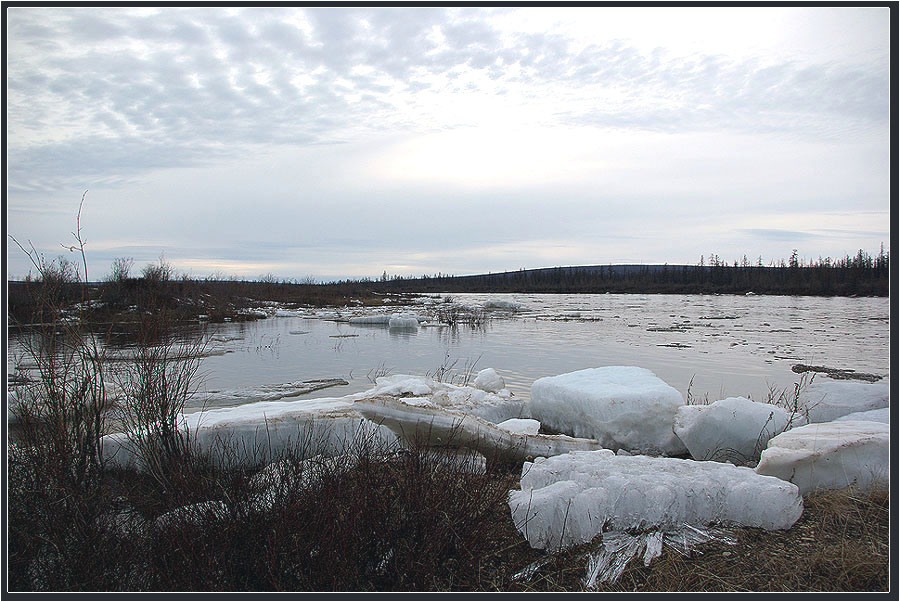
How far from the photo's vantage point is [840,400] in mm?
5691

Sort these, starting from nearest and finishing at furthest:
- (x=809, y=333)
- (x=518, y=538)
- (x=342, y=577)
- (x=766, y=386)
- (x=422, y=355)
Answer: (x=342, y=577)
(x=518, y=538)
(x=766, y=386)
(x=422, y=355)
(x=809, y=333)

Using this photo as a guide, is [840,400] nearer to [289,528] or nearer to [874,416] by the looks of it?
[874,416]

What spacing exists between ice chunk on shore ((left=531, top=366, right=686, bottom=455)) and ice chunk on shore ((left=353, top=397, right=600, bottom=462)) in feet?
2.69

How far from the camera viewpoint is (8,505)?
2.73m

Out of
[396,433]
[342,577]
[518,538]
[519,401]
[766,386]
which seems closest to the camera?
[342,577]

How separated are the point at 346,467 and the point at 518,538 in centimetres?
92

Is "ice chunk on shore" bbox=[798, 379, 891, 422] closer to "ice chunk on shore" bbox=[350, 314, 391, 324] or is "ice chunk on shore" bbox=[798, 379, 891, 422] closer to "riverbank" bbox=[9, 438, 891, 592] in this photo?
"riverbank" bbox=[9, 438, 891, 592]

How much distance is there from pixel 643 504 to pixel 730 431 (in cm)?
216

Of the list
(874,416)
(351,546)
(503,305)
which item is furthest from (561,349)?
(503,305)

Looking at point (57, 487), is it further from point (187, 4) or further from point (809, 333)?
point (809, 333)

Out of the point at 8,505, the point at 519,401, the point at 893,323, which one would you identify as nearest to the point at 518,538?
the point at 893,323

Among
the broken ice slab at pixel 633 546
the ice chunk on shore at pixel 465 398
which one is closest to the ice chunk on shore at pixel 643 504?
the broken ice slab at pixel 633 546

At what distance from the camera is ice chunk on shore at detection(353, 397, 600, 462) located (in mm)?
4227

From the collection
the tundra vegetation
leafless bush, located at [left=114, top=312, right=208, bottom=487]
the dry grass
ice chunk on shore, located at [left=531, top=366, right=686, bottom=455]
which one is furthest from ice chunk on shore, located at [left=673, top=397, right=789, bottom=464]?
leafless bush, located at [left=114, top=312, right=208, bottom=487]
